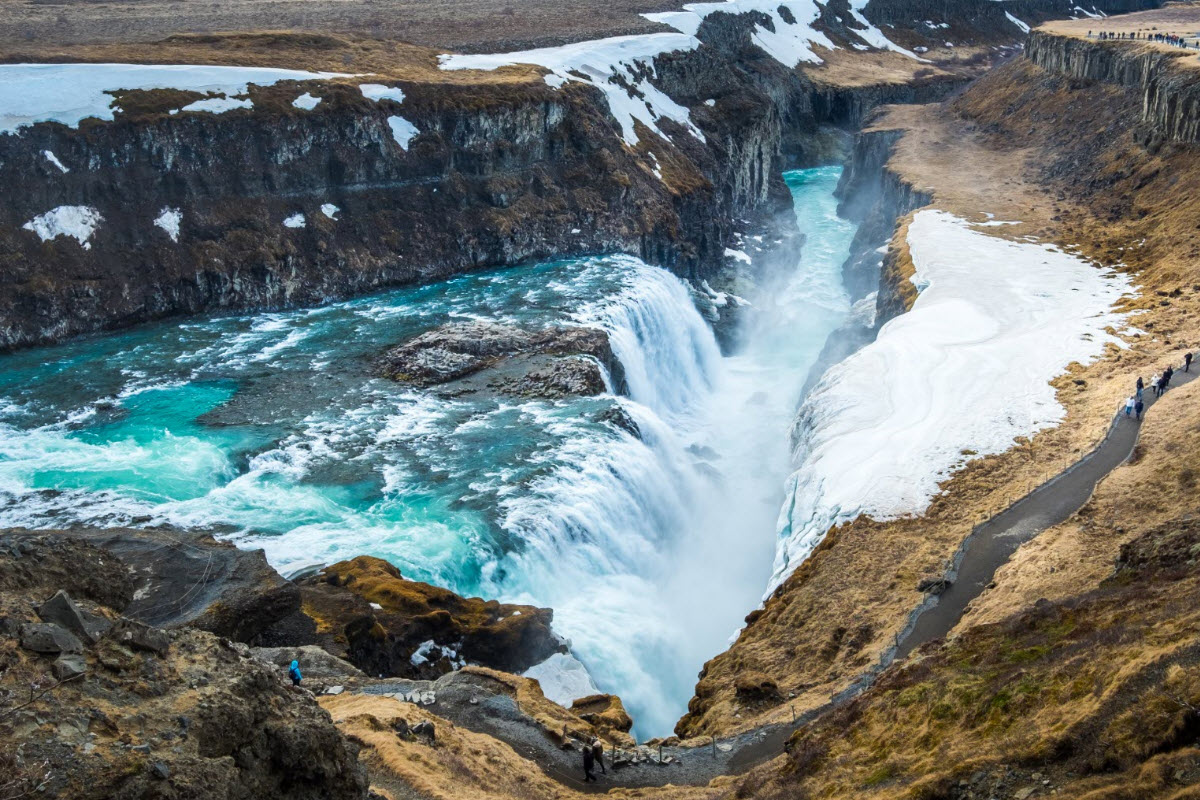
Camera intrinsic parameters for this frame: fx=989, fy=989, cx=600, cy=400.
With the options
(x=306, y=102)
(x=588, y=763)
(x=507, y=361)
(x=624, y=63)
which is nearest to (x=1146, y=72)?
(x=624, y=63)

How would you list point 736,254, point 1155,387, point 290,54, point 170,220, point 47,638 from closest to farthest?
point 47,638 < point 1155,387 < point 170,220 < point 290,54 < point 736,254

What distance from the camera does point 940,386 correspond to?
140 feet

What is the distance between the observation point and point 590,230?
70.8 metres

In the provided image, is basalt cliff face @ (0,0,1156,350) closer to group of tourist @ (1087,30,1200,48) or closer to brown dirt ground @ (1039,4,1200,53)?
group of tourist @ (1087,30,1200,48)

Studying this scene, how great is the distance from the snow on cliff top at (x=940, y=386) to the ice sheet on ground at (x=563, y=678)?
8.35 m

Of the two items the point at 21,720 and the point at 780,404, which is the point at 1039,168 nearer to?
the point at 780,404

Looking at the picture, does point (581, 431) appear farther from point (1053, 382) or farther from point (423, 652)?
point (1053, 382)

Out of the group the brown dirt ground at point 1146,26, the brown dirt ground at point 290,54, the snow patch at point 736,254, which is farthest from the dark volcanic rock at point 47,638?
the brown dirt ground at point 1146,26

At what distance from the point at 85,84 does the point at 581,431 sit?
40.3 metres

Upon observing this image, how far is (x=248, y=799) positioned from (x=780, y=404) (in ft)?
162

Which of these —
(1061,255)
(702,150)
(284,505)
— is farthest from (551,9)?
(284,505)

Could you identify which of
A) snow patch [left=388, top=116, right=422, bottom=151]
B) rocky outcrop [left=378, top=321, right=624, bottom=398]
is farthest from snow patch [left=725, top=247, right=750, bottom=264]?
rocky outcrop [left=378, top=321, right=624, bottom=398]

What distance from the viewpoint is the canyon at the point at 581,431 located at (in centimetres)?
1745

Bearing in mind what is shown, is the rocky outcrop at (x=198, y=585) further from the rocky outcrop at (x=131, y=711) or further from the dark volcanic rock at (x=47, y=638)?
the dark volcanic rock at (x=47, y=638)
